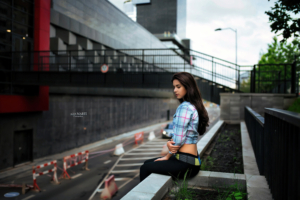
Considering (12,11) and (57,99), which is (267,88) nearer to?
(57,99)

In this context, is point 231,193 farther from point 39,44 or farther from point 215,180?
point 39,44

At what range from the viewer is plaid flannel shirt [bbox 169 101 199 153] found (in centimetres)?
310

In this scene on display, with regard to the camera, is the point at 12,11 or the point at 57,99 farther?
the point at 57,99

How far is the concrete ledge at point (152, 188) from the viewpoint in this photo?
107 inches

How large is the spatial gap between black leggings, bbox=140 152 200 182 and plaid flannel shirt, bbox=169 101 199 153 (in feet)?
1.03

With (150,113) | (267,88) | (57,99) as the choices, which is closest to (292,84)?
(267,88)

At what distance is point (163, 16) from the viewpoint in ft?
276

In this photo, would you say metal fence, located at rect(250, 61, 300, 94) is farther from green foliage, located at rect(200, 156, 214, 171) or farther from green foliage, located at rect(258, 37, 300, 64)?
green foliage, located at rect(258, 37, 300, 64)

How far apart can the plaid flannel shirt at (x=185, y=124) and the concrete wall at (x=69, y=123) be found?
13634 mm

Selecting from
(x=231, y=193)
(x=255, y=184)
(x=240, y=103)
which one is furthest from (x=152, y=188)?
(x=240, y=103)

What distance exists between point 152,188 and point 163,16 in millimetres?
86376

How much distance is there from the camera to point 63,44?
1941 centimetres

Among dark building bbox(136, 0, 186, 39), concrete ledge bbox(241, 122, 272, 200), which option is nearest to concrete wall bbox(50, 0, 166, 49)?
concrete ledge bbox(241, 122, 272, 200)

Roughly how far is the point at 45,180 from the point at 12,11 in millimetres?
9978
